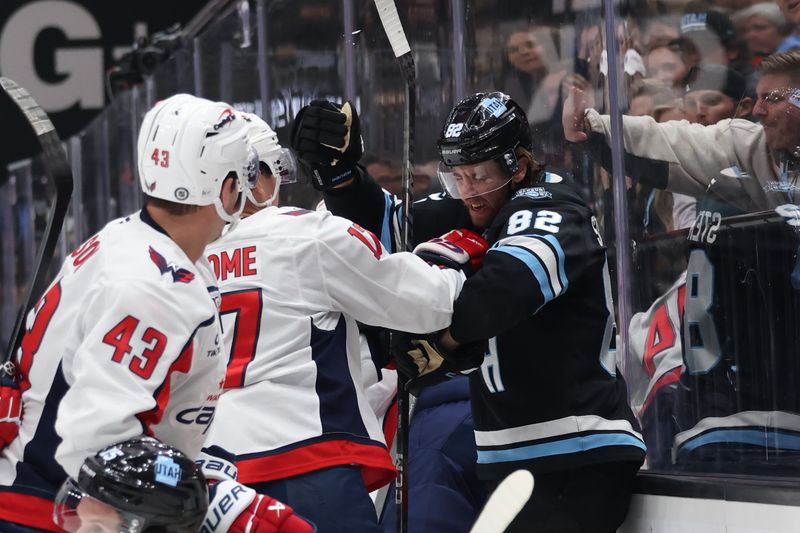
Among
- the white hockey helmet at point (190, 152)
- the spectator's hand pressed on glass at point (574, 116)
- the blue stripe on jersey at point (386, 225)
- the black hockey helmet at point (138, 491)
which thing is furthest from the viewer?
the blue stripe on jersey at point (386, 225)

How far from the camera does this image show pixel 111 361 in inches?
69.2

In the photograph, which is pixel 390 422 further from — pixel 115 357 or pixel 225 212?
pixel 115 357

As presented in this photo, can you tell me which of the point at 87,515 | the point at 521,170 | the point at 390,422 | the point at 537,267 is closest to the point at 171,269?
the point at 87,515

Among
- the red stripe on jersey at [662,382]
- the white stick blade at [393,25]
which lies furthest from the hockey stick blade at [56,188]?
the red stripe on jersey at [662,382]

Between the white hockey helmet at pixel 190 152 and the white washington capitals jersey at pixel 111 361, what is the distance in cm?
7

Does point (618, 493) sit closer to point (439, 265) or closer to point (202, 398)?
point (439, 265)

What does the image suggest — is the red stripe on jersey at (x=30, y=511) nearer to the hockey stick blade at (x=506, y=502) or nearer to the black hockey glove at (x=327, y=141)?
the hockey stick blade at (x=506, y=502)

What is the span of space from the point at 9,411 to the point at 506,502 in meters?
0.74

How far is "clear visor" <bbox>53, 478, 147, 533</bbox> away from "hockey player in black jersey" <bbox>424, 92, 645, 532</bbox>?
0.86 metres

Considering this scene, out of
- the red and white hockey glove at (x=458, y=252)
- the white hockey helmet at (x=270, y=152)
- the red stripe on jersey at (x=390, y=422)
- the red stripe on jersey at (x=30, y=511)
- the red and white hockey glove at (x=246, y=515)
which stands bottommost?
the red stripe on jersey at (x=390, y=422)

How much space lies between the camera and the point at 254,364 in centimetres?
249

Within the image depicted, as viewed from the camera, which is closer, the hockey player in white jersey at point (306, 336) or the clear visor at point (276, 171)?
the hockey player in white jersey at point (306, 336)

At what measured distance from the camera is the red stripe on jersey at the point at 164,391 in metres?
1.79

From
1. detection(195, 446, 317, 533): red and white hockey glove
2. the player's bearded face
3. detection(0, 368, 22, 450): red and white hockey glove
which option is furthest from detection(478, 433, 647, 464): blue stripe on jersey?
detection(0, 368, 22, 450): red and white hockey glove
